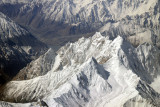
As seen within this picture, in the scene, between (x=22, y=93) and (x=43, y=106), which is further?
(x=22, y=93)

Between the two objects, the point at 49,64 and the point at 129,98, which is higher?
the point at 49,64

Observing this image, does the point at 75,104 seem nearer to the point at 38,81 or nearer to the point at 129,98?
the point at 129,98

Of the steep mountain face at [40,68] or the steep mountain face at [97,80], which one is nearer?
the steep mountain face at [97,80]

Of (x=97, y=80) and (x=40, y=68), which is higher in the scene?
(x=40, y=68)

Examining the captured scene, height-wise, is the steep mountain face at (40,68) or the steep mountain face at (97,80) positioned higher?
the steep mountain face at (40,68)

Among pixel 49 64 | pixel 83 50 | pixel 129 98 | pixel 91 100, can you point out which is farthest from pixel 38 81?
pixel 129 98

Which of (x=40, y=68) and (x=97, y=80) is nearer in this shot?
(x=97, y=80)

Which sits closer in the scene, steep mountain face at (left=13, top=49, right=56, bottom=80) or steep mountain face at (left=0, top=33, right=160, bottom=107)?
steep mountain face at (left=0, top=33, right=160, bottom=107)

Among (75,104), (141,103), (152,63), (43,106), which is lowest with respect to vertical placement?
(152,63)
